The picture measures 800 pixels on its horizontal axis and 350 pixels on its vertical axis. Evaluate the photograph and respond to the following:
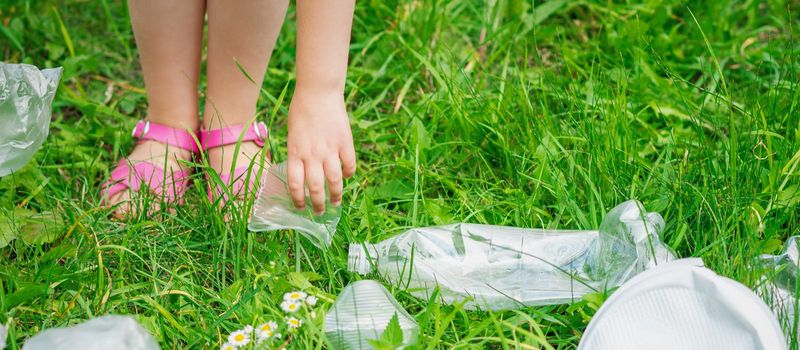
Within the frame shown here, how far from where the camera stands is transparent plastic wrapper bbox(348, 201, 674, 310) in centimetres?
145

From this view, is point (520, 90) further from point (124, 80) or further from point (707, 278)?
point (124, 80)

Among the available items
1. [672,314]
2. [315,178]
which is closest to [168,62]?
[315,178]

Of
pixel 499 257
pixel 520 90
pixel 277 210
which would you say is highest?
pixel 520 90

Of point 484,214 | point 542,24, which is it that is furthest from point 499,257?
point 542,24

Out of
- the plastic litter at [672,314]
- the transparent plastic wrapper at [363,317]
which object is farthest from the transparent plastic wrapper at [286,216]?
the plastic litter at [672,314]

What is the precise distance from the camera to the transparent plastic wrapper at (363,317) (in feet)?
4.25

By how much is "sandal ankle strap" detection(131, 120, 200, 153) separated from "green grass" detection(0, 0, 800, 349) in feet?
0.27

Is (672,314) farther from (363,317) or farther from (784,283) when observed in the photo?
(363,317)

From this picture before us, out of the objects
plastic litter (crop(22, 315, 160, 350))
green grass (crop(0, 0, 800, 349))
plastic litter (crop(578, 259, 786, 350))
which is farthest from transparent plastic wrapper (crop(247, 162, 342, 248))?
plastic litter (crop(578, 259, 786, 350))

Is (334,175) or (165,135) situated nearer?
(334,175)

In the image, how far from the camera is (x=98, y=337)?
1128 mm

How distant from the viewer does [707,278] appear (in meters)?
1.21

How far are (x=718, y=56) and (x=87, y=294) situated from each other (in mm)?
1754

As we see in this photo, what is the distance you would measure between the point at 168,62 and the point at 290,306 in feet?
2.32
